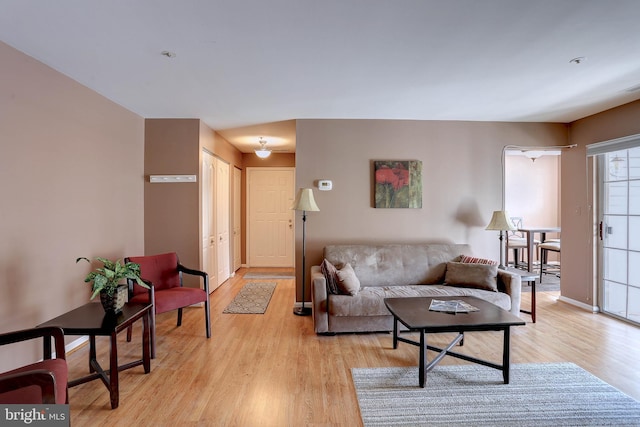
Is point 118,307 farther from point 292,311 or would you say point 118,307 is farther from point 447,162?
point 447,162

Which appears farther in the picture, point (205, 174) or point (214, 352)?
point (205, 174)

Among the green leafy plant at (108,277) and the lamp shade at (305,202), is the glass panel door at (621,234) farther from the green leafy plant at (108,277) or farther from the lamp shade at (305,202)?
the green leafy plant at (108,277)

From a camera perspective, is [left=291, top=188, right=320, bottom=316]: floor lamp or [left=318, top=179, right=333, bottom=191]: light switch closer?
[left=291, top=188, right=320, bottom=316]: floor lamp

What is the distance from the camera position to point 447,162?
4254mm

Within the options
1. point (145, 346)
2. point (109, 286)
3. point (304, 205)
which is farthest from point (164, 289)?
point (304, 205)

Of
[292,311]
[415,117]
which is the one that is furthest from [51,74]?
[415,117]

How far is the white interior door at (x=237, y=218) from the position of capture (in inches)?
246

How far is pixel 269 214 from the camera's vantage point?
6.86 meters

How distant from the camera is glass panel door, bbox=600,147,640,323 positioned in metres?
3.54

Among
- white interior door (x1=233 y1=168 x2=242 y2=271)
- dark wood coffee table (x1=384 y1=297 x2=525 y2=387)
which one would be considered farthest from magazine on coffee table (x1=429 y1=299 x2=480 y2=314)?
white interior door (x1=233 y1=168 x2=242 y2=271)

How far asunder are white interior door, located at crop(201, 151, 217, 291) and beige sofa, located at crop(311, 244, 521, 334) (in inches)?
68.0

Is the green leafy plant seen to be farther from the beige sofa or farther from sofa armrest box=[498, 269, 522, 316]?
sofa armrest box=[498, 269, 522, 316]

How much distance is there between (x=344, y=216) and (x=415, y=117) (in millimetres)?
1623

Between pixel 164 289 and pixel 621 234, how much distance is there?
532cm
